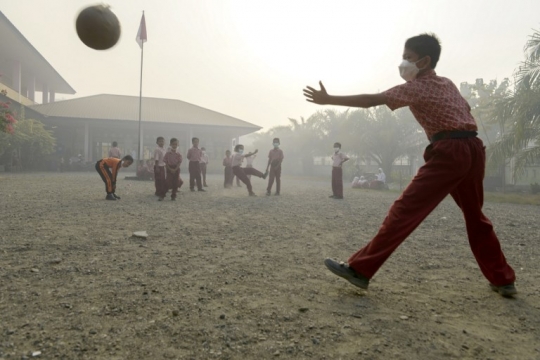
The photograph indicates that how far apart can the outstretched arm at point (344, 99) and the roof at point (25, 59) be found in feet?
70.9

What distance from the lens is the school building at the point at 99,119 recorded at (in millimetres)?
25047

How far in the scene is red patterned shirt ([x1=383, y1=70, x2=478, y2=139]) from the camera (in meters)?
2.45

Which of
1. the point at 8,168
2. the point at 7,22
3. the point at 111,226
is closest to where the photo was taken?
the point at 111,226

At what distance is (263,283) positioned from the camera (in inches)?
106

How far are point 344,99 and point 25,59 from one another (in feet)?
95.3

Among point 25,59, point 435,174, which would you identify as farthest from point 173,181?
point 25,59

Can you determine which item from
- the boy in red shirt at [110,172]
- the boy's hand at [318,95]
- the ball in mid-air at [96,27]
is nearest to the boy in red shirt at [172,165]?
the boy in red shirt at [110,172]

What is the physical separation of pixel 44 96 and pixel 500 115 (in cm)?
3473

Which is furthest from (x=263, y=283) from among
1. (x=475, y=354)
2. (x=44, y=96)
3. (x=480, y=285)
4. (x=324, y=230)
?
(x=44, y=96)

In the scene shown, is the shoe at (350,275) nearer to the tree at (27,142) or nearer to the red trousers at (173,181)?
the red trousers at (173,181)

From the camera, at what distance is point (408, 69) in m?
2.67

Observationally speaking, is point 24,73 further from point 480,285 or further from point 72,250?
point 480,285

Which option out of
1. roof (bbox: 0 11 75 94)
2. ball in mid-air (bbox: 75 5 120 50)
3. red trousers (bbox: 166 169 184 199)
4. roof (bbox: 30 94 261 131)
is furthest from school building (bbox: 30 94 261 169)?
ball in mid-air (bbox: 75 5 120 50)

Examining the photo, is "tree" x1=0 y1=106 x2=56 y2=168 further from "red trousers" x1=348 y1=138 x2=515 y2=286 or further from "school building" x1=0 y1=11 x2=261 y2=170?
"red trousers" x1=348 y1=138 x2=515 y2=286
